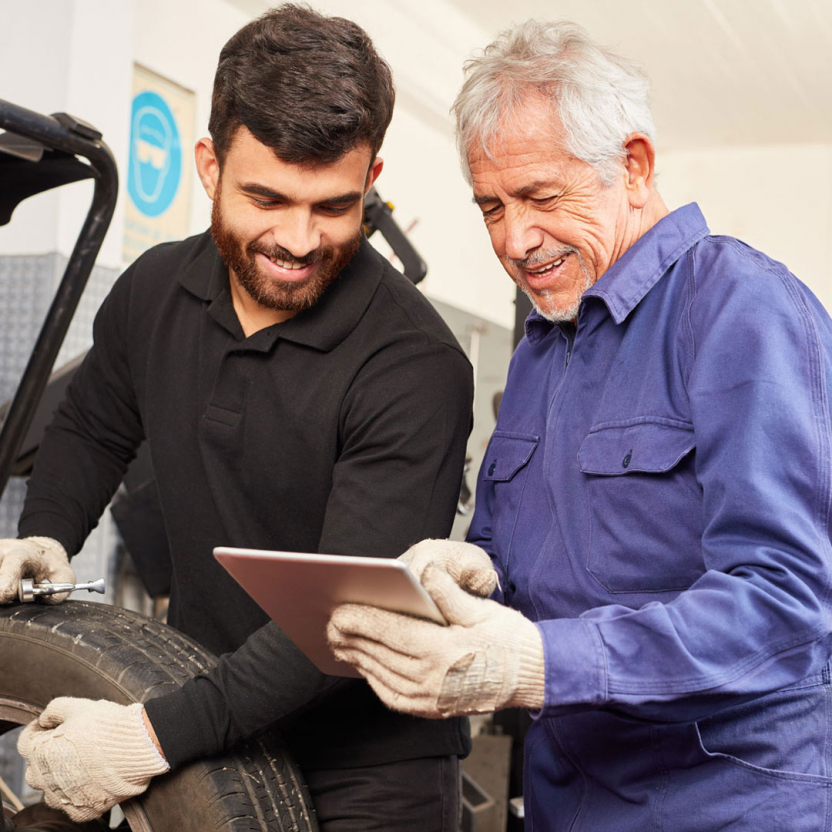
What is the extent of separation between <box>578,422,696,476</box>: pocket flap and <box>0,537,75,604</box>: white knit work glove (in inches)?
31.1

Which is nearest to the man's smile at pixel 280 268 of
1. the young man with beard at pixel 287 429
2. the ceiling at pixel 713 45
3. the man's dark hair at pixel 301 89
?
the young man with beard at pixel 287 429

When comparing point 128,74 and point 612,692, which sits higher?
point 128,74

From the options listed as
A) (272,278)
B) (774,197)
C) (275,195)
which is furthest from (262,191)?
(774,197)

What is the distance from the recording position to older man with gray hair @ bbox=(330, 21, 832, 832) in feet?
2.98

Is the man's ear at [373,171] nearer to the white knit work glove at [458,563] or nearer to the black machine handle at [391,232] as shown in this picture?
the white knit work glove at [458,563]

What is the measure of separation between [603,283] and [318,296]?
16.2 inches

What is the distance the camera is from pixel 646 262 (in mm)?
1183

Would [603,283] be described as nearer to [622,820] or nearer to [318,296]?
[318,296]

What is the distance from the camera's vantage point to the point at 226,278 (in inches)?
58.9

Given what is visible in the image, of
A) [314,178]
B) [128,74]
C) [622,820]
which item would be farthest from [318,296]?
[128,74]

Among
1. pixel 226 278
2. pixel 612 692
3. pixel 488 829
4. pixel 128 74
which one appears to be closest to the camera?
pixel 612 692

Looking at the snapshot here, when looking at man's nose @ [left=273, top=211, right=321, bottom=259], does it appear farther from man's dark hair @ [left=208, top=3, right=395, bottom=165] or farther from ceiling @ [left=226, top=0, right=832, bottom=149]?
ceiling @ [left=226, top=0, right=832, bottom=149]

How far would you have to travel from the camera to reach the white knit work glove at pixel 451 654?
2.89ft

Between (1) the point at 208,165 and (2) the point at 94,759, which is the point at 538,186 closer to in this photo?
(1) the point at 208,165
